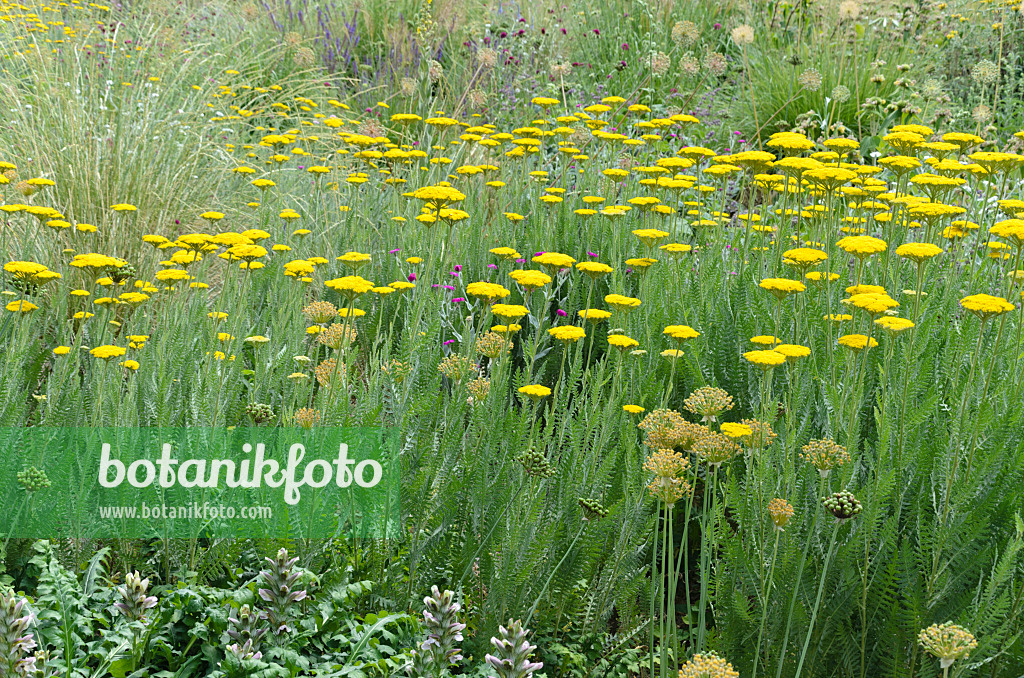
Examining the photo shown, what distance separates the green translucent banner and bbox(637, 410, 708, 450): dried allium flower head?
2.13 ft

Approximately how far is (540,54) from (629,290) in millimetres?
4779

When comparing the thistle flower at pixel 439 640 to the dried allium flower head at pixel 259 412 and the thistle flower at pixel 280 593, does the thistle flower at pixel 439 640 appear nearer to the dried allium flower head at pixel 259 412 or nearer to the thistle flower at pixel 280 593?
the thistle flower at pixel 280 593

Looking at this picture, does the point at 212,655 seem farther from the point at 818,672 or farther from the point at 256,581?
the point at 818,672

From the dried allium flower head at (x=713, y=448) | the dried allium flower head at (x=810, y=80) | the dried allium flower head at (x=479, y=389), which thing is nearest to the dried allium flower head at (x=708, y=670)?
the dried allium flower head at (x=713, y=448)

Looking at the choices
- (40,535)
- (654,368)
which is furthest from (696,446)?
(40,535)

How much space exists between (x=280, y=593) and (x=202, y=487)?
0.51 meters

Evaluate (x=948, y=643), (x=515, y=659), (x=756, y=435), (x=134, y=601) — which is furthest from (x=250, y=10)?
(x=948, y=643)

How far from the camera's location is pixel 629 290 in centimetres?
363

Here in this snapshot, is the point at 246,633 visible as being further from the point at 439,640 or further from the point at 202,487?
the point at 202,487

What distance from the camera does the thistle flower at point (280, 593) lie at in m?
1.57

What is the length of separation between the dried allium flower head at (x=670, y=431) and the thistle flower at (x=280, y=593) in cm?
72

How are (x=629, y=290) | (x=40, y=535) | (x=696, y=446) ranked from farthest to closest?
(x=629, y=290) < (x=40, y=535) < (x=696, y=446)

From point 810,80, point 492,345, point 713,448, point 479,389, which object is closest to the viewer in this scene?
point 713,448

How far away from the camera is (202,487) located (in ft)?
6.50
